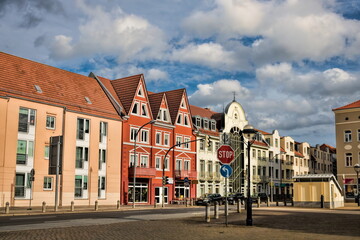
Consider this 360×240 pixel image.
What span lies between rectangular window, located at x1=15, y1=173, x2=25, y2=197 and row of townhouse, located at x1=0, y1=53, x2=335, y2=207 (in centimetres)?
9

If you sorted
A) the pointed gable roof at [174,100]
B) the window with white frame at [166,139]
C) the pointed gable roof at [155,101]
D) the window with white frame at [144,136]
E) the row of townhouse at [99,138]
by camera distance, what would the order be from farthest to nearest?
the pointed gable roof at [174,100], the window with white frame at [166,139], the pointed gable roof at [155,101], the window with white frame at [144,136], the row of townhouse at [99,138]

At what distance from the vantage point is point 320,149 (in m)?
109

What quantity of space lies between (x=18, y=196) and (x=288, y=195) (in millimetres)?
59592

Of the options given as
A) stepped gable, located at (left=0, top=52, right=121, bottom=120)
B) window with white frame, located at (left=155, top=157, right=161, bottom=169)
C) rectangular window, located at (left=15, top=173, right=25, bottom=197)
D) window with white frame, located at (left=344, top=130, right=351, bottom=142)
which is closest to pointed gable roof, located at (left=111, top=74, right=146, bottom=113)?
stepped gable, located at (left=0, top=52, right=121, bottom=120)

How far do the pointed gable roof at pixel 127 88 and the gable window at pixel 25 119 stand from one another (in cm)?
1346

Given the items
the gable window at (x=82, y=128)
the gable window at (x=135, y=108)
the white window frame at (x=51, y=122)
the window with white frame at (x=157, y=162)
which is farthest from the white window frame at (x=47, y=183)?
the window with white frame at (x=157, y=162)

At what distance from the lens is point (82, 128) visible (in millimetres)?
45812

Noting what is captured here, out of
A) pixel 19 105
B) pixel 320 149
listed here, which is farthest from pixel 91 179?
pixel 320 149

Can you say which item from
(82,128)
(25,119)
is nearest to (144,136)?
(82,128)

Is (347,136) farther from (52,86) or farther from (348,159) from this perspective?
(52,86)

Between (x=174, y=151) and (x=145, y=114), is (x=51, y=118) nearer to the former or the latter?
(x=145, y=114)

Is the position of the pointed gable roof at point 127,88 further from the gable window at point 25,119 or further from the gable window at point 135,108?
the gable window at point 25,119

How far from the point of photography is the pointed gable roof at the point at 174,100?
199 ft

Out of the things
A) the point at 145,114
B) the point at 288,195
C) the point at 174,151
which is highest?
the point at 145,114
